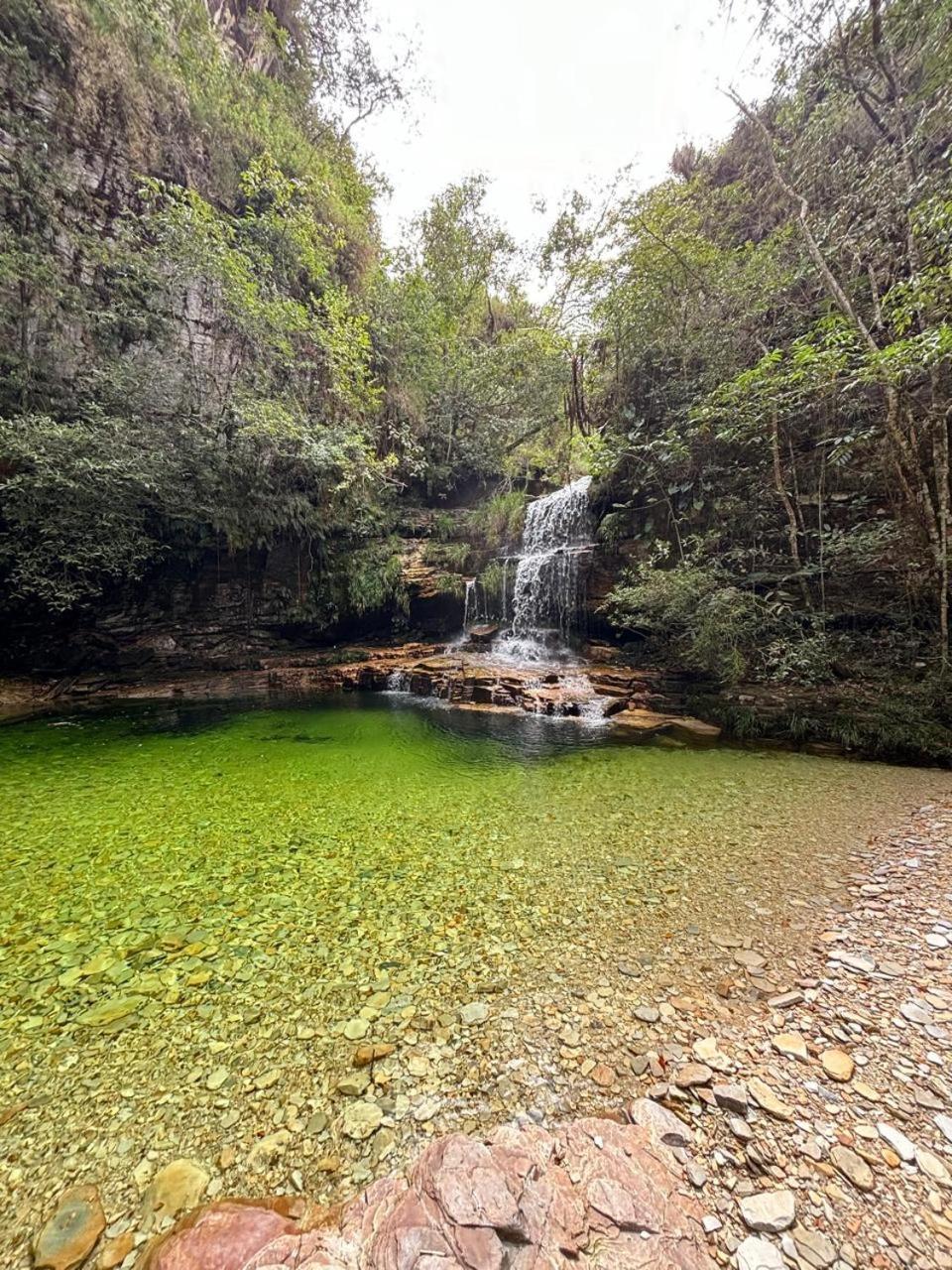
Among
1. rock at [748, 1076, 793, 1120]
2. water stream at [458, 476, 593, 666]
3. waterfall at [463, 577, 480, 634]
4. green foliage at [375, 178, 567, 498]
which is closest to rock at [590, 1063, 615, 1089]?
rock at [748, 1076, 793, 1120]

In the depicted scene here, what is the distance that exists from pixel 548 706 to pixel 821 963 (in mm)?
4838

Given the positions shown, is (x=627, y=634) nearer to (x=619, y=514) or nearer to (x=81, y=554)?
(x=619, y=514)

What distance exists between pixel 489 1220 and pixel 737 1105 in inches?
32.4

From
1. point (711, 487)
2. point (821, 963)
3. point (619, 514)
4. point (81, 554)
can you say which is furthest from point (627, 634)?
point (81, 554)

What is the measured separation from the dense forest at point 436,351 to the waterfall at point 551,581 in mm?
962

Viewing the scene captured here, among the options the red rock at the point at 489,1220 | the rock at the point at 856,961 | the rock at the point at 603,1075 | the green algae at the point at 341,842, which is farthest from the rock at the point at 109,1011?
the rock at the point at 856,961

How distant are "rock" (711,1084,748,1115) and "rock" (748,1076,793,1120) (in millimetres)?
31

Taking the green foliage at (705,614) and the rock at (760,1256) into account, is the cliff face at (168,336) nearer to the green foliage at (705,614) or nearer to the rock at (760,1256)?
the green foliage at (705,614)

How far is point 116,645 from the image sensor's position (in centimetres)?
884

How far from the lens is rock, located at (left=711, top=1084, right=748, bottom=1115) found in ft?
4.41

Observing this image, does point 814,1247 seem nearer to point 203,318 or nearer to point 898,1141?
point 898,1141

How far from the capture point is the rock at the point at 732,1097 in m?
1.34

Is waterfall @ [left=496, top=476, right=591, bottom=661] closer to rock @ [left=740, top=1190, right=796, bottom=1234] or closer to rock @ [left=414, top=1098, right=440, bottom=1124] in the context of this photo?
rock @ [left=414, top=1098, right=440, bottom=1124]

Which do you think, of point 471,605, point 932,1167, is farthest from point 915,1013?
point 471,605
